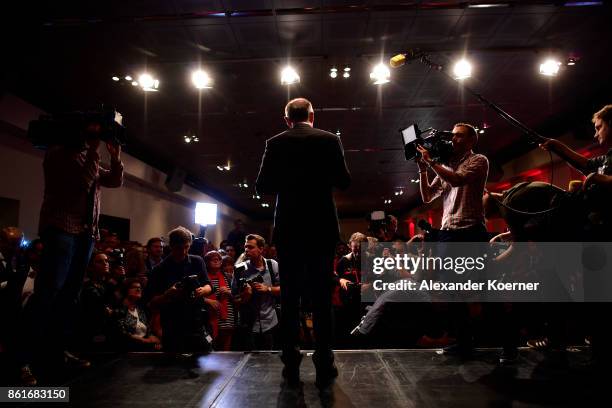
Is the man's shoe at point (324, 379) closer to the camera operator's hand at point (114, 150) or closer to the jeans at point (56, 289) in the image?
the jeans at point (56, 289)

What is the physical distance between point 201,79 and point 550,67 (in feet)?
16.8

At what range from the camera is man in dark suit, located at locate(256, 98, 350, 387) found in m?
1.94

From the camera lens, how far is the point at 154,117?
7.30 meters

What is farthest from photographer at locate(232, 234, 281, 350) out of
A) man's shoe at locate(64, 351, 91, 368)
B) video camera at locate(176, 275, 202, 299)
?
man's shoe at locate(64, 351, 91, 368)

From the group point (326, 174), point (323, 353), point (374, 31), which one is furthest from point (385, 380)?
point (374, 31)

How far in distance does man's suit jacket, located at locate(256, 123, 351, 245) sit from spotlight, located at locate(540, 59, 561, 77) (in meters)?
4.97

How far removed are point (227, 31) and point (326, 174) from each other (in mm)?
3381

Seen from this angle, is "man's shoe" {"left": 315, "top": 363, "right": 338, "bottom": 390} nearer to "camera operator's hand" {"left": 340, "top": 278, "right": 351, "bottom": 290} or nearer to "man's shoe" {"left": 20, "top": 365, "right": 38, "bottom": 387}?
"man's shoe" {"left": 20, "top": 365, "right": 38, "bottom": 387}

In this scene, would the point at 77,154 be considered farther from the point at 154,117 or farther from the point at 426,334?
the point at 154,117

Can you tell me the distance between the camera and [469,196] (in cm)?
248

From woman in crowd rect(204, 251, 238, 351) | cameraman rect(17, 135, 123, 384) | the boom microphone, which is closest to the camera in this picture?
cameraman rect(17, 135, 123, 384)

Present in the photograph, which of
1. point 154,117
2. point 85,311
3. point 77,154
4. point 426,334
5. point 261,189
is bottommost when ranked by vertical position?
point 426,334

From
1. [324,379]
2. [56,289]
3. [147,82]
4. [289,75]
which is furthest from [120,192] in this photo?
[324,379]

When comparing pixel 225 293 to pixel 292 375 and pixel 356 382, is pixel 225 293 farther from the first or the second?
pixel 356 382
